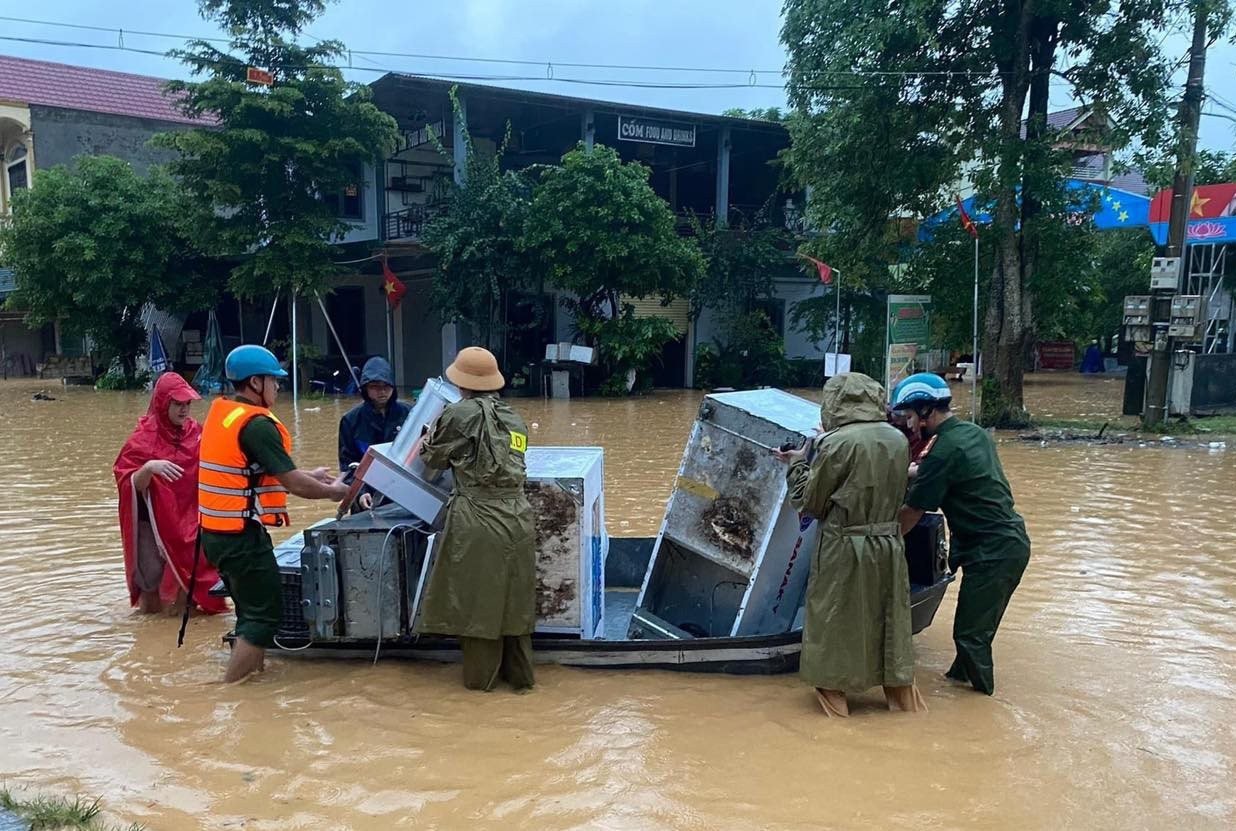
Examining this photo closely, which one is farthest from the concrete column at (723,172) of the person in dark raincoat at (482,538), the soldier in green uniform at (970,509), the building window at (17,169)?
the building window at (17,169)

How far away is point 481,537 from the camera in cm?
402

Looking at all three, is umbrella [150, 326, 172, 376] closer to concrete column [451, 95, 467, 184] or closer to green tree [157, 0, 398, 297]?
green tree [157, 0, 398, 297]

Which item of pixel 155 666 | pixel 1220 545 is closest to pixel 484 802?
pixel 155 666

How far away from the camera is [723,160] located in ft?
77.0

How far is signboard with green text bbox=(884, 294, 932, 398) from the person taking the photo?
45.1 feet

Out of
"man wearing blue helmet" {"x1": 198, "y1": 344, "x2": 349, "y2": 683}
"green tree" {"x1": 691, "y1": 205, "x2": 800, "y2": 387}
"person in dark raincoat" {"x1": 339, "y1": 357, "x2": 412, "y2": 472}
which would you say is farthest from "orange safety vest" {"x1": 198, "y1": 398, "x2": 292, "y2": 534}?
"green tree" {"x1": 691, "y1": 205, "x2": 800, "y2": 387}

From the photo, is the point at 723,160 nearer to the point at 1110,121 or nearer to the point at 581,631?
the point at 1110,121

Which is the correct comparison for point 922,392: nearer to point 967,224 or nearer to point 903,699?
point 903,699

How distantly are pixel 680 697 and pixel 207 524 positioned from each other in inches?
95.5

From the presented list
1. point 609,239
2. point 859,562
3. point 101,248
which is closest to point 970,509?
point 859,562

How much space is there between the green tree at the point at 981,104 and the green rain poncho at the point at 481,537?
11.3 m

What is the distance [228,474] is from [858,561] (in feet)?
9.70

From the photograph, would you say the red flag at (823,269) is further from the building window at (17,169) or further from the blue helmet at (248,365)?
the building window at (17,169)

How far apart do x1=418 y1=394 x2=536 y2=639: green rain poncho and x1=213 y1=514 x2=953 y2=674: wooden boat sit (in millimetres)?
289
